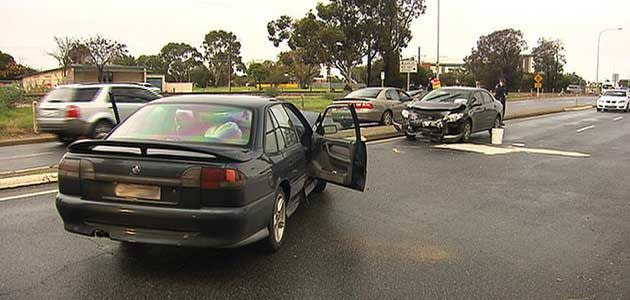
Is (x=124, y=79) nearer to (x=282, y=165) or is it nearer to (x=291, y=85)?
(x=291, y=85)

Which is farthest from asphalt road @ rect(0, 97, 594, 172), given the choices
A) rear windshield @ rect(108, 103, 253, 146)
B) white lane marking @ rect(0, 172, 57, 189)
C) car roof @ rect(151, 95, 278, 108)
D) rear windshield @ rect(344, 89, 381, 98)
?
rear windshield @ rect(344, 89, 381, 98)

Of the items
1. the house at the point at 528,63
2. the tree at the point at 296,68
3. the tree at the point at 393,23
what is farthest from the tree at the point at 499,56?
the tree at the point at 393,23

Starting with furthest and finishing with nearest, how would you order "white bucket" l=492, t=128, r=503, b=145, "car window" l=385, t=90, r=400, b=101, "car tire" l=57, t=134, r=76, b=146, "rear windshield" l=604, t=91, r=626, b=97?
"rear windshield" l=604, t=91, r=626, b=97 → "car window" l=385, t=90, r=400, b=101 → "white bucket" l=492, t=128, r=503, b=145 → "car tire" l=57, t=134, r=76, b=146

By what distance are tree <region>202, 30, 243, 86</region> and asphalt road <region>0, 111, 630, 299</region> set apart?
84946mm

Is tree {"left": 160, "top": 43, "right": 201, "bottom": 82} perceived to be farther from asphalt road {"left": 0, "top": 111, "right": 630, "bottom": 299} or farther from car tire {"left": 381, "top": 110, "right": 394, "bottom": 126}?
asphalt road {"left": 0, "top": 111, "right": 630, "bottom": 299}

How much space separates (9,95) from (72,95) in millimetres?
7498

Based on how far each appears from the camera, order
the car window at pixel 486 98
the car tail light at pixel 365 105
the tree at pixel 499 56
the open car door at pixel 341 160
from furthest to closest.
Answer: the tree at pixel 499 56 < the car tail light at pixel 365 105 < the car window at pixel 486 98 < the open car door at pixel 341 160

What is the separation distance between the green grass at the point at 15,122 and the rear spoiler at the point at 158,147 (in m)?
12.8

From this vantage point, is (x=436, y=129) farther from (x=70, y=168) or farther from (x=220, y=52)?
(x=220, y=52)

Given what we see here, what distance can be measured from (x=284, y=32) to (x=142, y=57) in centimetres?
5396

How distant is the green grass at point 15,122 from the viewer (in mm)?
15446

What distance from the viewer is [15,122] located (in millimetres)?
16547

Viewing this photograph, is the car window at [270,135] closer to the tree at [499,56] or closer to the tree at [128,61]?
the tree at [499,56]

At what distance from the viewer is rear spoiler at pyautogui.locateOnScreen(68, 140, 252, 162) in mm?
Result: 4176
